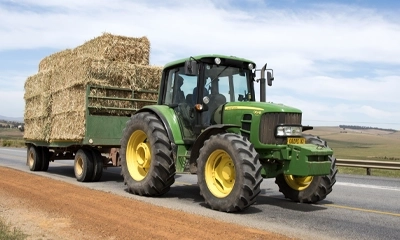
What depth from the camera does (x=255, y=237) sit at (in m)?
5.55

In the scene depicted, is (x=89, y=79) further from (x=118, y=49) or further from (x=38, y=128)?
(x=38, y=128)

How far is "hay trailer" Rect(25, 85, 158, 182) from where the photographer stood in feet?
36.6

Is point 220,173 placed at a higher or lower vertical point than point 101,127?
lower

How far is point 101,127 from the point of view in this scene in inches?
443

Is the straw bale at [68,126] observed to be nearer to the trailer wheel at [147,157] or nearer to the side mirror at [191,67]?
the trailer wheel at [147,157]

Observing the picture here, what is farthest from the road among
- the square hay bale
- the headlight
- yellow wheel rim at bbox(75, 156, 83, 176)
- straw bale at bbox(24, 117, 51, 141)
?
straw bale at bbox(24, 117, 51, 141)

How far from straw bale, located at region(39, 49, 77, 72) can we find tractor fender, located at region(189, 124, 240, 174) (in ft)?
19.4

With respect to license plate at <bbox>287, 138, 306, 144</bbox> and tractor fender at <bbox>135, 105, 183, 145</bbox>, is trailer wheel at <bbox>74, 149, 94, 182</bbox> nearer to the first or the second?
tractor fender at <bbox>135, 105, 183, 145</bbox>

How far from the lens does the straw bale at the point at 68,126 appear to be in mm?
11203

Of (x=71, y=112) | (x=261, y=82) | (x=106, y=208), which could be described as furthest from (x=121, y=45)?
(x=106, y=208)

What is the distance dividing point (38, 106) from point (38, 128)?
68 cm

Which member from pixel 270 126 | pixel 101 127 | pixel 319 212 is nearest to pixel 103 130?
pixel 101 127

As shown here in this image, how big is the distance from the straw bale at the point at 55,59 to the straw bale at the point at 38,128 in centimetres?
156

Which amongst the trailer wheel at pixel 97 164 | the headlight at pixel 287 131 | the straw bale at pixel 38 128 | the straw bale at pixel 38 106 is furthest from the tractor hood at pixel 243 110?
the straw bale at pixel 38 106
